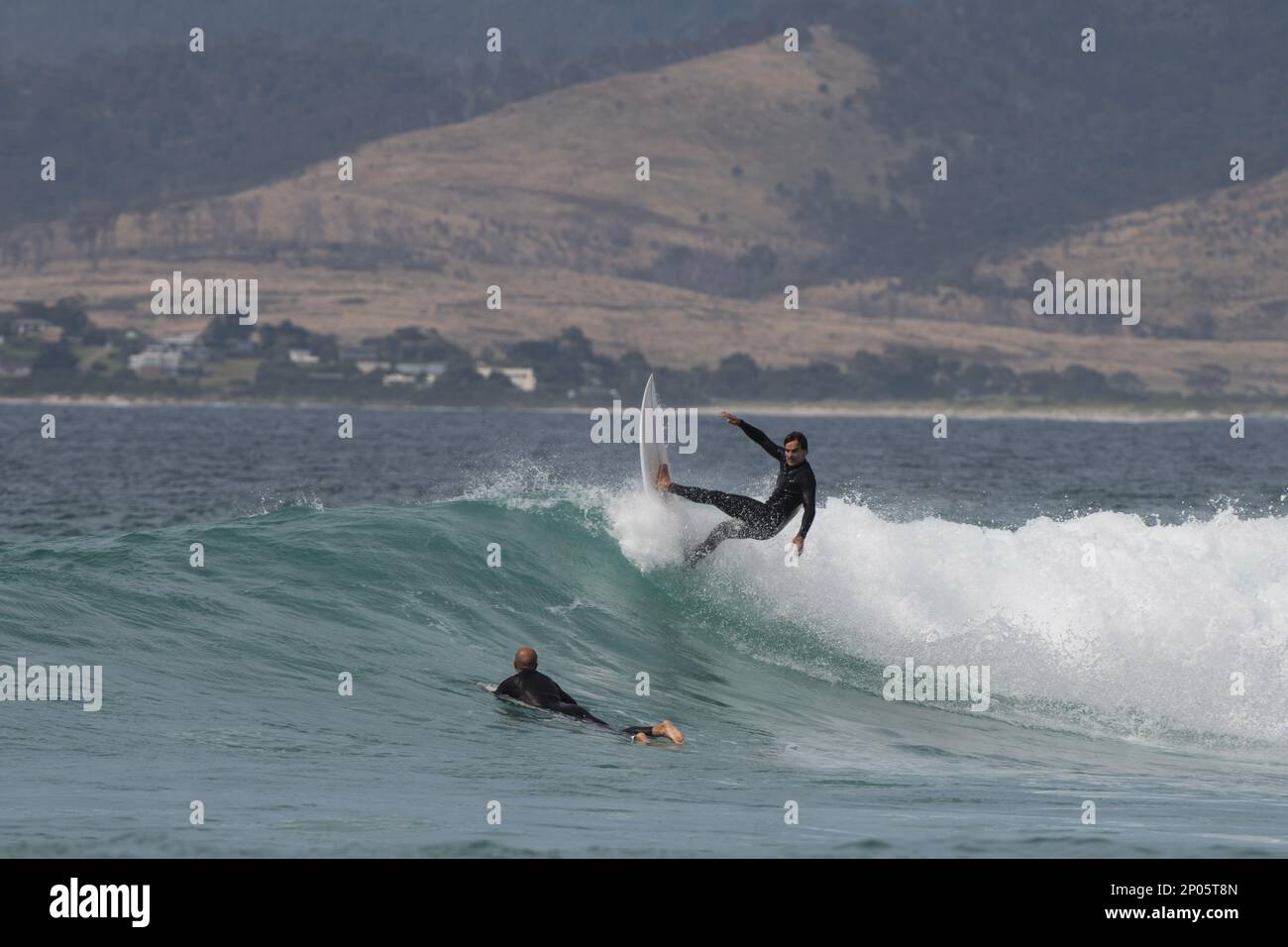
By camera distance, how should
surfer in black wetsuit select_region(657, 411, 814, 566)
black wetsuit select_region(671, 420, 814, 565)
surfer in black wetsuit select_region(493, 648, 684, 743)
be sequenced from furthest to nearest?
black wetsuit select_region(671, 420, 814, 565)
surfer in black wetsuit select_region(657, 411, 814, 566)
surfer in black wetsuit select_region(493, 648, 684, 743)

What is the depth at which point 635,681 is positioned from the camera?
17.3 meters

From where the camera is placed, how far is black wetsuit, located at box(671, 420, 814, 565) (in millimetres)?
16859

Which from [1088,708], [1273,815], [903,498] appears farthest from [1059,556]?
[903,498]

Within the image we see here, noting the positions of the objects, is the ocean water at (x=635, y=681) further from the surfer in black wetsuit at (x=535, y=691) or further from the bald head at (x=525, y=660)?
the bald head at (x=525, y=660)

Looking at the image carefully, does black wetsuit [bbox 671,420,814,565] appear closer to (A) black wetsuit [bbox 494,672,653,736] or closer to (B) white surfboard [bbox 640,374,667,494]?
(B) white surfboard [bbox 640,374,667,494]

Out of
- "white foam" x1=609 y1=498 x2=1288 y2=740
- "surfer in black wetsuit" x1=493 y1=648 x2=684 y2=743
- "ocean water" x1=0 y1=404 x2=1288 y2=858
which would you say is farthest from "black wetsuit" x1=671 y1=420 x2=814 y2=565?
"surfer in black wetsuit" x1=493 y1=648 x2=684 y2=743

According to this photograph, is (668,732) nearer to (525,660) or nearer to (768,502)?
(525,660)

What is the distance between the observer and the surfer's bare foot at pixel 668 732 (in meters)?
13.6

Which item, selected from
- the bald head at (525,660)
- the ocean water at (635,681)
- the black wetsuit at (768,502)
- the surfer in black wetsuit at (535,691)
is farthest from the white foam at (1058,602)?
the bald head at (525,660)

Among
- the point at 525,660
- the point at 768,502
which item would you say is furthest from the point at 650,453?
the point at 525,660

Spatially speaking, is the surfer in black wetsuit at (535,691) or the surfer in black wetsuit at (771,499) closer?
the surfer in black wetsuit at (535,691)

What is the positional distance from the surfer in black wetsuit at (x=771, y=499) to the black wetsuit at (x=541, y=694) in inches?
113

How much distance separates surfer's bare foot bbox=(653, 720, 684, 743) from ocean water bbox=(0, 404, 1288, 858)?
0.10m
